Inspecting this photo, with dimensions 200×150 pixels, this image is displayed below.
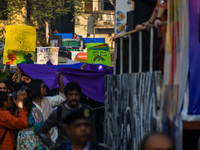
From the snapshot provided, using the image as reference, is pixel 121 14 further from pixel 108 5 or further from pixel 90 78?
pixel 108 5

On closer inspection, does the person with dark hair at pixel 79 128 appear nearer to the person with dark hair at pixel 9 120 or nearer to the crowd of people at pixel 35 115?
the crowd of people at pixel 35 115

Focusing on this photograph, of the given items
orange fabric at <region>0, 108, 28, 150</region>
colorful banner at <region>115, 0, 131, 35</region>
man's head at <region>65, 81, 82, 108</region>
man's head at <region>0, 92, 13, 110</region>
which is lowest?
orange fabric at <region>0, 108, 28, 150</region>

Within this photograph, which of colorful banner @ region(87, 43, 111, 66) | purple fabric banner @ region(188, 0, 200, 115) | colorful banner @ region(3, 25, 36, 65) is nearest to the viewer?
purple fabric banner @ region(188, 0, 200, 115)

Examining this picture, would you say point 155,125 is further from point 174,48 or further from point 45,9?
point 45,9

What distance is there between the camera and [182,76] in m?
6.42

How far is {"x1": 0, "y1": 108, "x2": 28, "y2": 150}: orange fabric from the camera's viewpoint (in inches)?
330

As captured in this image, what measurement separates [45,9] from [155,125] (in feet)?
119

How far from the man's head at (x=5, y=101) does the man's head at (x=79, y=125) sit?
392 centimetres

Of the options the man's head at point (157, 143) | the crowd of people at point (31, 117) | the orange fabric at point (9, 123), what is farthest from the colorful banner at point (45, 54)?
the man's head at point (157, 143)

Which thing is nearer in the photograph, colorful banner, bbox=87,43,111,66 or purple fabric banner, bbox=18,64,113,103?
purple fabric banner, bbox=18,64,113,103

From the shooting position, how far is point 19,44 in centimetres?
1906

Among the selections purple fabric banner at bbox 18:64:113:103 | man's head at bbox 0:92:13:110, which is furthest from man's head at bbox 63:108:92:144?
purple fabric banner at bbox 18:64:113:103

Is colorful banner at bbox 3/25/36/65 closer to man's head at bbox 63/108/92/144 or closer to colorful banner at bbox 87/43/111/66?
colorful banner at bbox 87/43/111/66

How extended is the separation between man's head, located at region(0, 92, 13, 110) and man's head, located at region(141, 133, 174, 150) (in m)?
4.72
